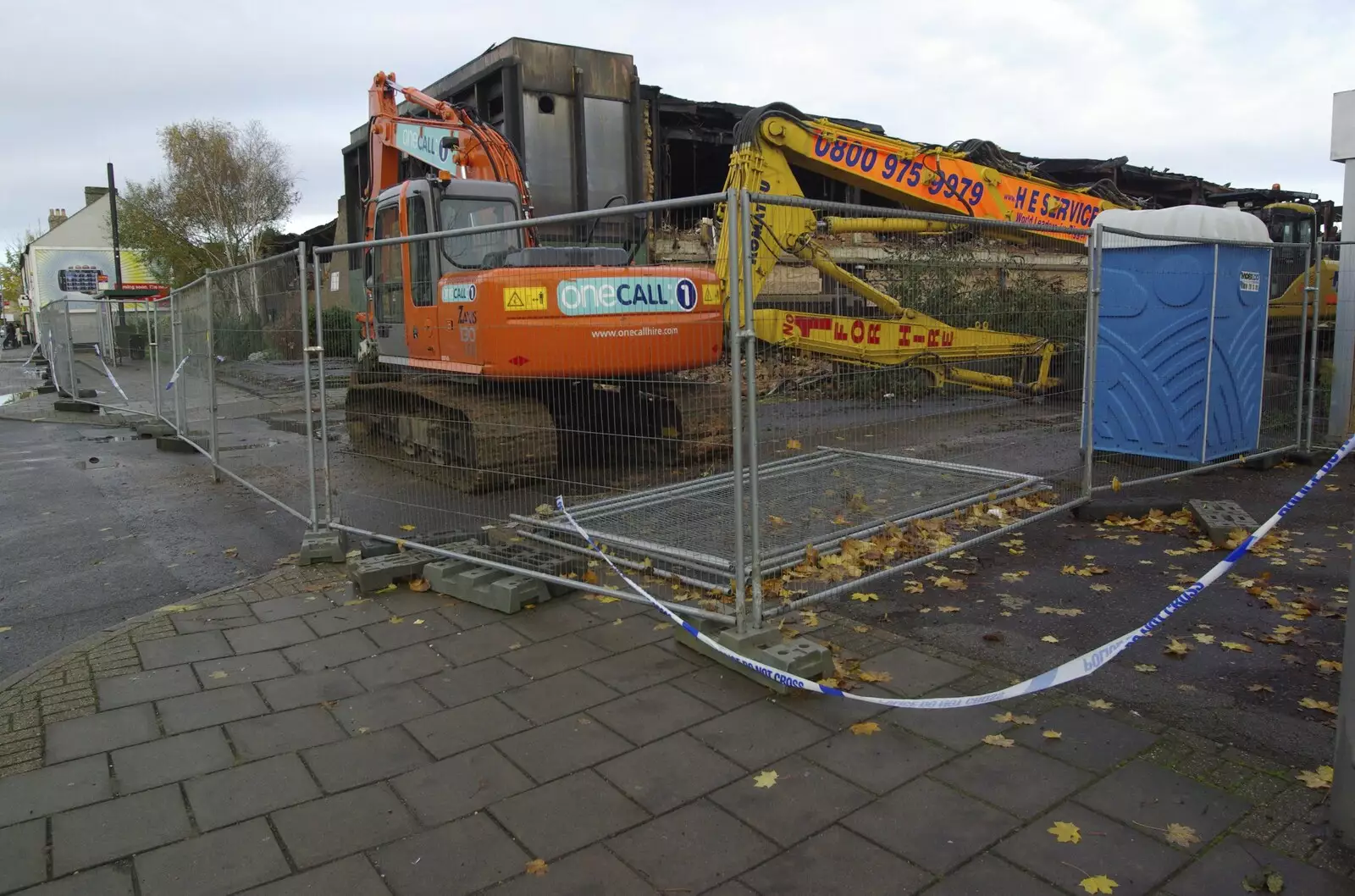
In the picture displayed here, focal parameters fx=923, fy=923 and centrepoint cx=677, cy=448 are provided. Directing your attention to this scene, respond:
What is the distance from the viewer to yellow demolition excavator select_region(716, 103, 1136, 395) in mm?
5227

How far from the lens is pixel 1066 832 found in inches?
116

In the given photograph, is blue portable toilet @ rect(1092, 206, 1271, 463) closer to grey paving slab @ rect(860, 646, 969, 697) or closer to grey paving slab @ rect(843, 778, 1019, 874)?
grey paving slab @ rect(860, 646, 969, 697)

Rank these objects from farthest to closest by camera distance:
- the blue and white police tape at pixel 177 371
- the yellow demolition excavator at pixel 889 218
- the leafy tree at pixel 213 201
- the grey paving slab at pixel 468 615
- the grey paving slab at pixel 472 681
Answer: the leafy tree at pixel 213 201 < the blue and white police tape at pixel 177 371 < the yellow demolition excavator at pixel 889 218 < the grey paving slab at pixel 468 615 < the grey paving slab at pixel 472 681

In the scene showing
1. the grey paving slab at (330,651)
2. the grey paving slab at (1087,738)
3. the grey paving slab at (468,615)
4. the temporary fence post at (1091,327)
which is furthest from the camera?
the temporary fence post at (1091,327)

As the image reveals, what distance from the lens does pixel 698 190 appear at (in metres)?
27.8

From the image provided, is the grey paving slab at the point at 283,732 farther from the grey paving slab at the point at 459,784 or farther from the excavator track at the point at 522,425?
the excavator track at the point at 522,425

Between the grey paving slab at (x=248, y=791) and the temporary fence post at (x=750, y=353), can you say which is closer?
the grey paving slab at (x=248, y=791)

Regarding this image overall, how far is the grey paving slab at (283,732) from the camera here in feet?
12.1

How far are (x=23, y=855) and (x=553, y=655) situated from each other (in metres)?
2.19

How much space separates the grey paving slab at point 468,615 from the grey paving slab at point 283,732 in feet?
3.59

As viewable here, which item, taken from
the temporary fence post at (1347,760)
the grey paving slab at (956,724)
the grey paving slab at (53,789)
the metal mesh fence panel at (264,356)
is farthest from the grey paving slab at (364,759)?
the metal mesh fence panel at (264,356)

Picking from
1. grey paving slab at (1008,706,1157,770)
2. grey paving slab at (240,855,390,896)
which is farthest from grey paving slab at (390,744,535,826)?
grey paving slab at (1008,706,1157,770)

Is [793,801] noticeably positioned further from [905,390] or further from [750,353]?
[905,390]

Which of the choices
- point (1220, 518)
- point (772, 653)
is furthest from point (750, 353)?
point (1220, 518)
